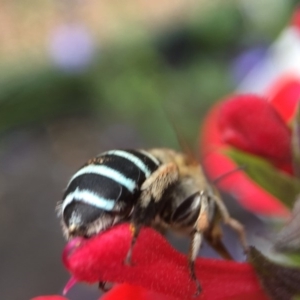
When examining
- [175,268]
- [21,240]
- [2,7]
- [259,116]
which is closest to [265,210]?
[259,116]

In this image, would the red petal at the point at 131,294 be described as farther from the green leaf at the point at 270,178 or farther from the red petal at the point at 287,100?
the red petal at the point at 287,100

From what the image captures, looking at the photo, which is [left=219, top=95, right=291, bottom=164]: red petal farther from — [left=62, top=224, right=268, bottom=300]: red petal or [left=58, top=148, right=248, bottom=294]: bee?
[left=62, top=224, right=268, bottom=300]: red petal

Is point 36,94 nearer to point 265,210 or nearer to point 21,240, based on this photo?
point 21,240

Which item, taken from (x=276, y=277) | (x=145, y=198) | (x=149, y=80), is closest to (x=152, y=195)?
(x=145, y=198)

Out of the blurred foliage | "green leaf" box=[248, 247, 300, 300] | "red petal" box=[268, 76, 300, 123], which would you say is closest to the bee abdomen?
"green leaf" box=[248, 247, 300, 300]

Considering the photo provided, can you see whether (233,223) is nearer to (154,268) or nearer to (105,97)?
(154,268)
